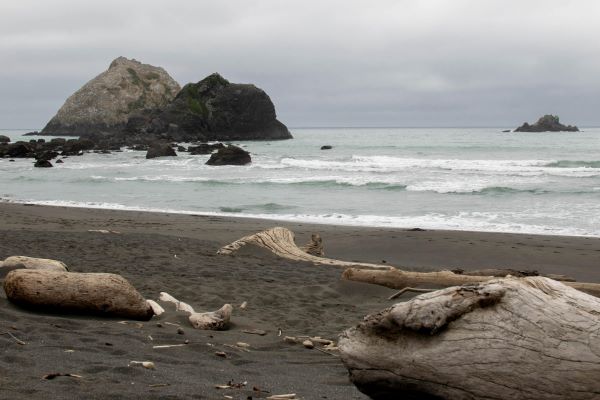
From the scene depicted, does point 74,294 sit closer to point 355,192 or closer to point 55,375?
point 55,375

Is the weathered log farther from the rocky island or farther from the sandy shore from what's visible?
the rocky island

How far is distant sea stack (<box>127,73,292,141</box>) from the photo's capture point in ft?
251

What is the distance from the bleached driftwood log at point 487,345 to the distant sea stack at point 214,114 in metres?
73.4

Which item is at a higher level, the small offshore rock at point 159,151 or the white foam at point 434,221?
the small offshore rock at point 159,151

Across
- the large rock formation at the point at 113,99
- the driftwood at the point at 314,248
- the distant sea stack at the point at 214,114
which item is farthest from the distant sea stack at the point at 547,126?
the driftwood at the point at 314,248

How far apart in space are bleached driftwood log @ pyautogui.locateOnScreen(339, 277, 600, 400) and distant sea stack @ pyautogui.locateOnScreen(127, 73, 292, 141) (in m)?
73.4

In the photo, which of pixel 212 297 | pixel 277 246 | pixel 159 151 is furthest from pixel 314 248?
pixel 159 151

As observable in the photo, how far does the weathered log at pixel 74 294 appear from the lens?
18.6 ft

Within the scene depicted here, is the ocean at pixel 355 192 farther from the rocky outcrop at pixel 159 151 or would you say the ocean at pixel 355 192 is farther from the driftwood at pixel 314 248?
the rocky outcrop at pixel 159 151

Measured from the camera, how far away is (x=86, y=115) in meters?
100

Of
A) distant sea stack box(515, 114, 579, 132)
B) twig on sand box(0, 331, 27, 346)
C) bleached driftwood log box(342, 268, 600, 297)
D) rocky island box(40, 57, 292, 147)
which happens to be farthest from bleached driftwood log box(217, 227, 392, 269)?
distant sea stack box(515, 114, 579, 132)

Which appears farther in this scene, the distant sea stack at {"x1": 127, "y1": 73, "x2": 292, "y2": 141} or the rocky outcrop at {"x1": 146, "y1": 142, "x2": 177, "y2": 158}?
the distant sea stack at {"x1": 127, "y1": 73, "x2": 292, "y2": 141}

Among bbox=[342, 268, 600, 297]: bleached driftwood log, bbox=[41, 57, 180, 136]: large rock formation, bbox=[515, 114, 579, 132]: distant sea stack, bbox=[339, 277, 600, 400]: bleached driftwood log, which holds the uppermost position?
bbox=[41, 57, 180, 136]: large rock formation

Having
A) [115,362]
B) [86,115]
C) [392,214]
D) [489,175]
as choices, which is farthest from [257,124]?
[115,362]
